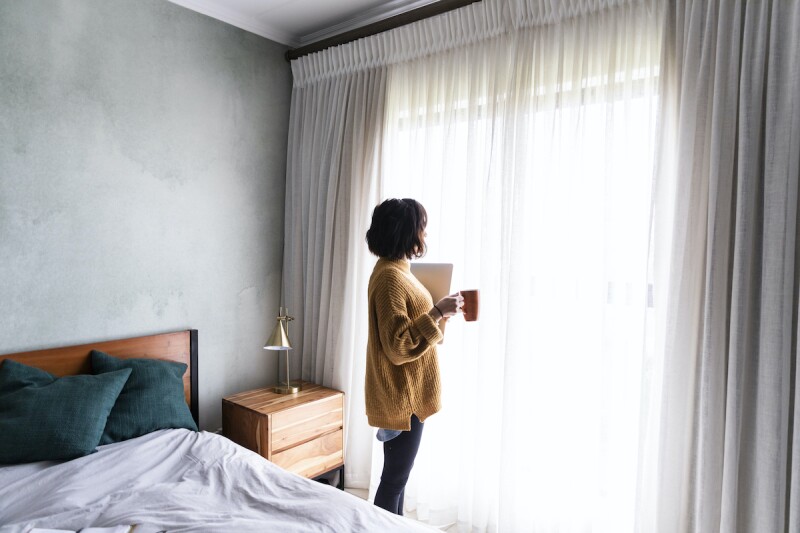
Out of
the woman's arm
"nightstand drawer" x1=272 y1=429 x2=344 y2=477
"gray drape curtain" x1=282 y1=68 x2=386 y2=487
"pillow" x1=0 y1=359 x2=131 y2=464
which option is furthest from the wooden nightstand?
the woman's arm

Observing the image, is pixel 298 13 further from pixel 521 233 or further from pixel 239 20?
pixel 521 233

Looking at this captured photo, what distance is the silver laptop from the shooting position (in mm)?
2158

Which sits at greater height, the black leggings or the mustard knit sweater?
the mustard knit sweater

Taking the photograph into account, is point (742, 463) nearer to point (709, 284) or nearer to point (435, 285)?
point (709, 284)

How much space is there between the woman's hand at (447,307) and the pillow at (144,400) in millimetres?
1356

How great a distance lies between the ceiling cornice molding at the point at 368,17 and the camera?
2797mm

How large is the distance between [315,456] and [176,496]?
3.70 ft

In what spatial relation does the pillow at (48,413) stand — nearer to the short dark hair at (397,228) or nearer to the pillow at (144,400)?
the pillow at (144,400)

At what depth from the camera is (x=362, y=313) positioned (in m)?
2.96

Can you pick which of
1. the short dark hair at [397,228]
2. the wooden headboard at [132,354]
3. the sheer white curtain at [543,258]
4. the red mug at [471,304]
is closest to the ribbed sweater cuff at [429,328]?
the red mug at [471,304]

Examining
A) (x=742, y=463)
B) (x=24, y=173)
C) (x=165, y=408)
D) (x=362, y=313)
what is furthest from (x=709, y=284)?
(x=24, y=173)

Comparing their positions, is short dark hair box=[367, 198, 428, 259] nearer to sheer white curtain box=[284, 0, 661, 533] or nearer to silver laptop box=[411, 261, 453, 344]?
silver laptop box=[411, 261, 453, 344]

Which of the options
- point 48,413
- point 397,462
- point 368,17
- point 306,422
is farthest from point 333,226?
point 48,413

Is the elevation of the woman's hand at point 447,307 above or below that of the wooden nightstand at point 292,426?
above
